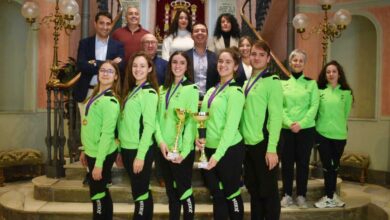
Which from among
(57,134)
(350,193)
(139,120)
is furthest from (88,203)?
(350,193)

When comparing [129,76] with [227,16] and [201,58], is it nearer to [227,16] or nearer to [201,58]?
[201,58]

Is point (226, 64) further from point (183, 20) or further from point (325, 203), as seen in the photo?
point (325, 203)

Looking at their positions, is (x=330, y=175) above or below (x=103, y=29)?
below

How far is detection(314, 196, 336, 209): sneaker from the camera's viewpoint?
4.47 m

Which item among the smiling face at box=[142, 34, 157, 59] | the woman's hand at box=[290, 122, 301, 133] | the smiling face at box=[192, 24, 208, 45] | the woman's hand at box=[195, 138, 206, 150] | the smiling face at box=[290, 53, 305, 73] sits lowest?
the woman's hand at box=[195, 138, 206, 150]

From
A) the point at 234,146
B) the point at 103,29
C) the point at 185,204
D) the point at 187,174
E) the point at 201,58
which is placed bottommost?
the point at 185,204

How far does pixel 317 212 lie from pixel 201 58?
193 centimetres

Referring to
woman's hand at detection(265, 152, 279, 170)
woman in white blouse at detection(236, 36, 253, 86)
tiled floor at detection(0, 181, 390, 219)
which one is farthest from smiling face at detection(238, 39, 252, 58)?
tiled floor at detection(0, 181, 390, 219)

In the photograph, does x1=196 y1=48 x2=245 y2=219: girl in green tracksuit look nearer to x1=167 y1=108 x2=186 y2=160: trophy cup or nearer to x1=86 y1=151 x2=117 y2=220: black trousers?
x1=167 y1=108 x2=186 y2=160: trophy cup

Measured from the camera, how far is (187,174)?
328 cm

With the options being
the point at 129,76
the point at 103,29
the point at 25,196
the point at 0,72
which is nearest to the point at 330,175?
the point at 129,76

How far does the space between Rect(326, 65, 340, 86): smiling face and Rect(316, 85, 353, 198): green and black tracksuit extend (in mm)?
77

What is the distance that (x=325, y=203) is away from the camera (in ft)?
14.7

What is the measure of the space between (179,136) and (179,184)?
1.17ft
